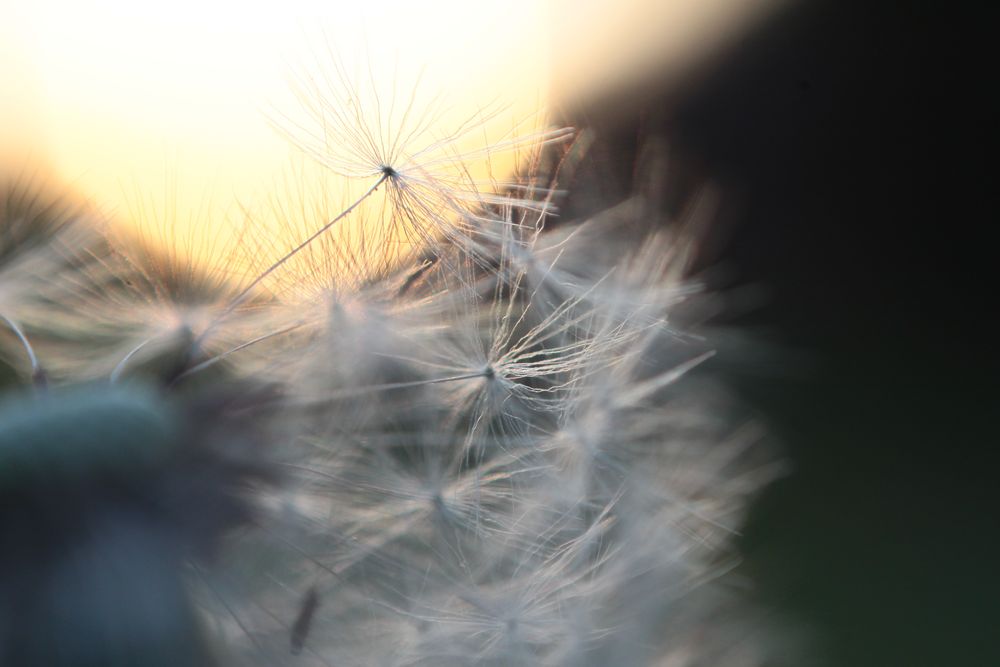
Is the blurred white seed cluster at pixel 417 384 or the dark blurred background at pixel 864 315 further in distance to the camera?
the dark blurred background at pixel 864 315

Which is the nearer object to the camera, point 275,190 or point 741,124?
point 275,190

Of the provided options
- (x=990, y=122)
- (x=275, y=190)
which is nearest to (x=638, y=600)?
(x=275, y=190)

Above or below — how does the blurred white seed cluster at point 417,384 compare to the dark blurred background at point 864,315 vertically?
below

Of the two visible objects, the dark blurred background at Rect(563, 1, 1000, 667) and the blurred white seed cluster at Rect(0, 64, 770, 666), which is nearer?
the blurred white seed cluster at Rect(0, 64, 770, 666)

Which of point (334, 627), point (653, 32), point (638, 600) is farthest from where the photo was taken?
point (653, 32)

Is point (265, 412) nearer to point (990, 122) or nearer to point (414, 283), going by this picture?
point (414, 283)
